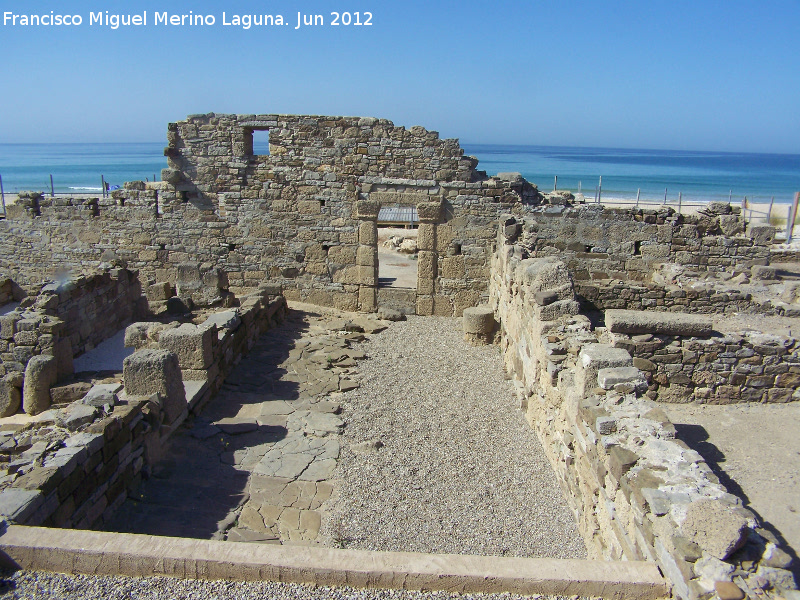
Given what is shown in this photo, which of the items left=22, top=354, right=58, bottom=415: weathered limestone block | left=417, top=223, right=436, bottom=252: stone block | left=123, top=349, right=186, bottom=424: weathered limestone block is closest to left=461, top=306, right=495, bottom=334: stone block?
left=417, top=223, right=436, bottom=252: stone block

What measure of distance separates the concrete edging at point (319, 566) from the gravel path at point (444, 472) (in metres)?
1.15

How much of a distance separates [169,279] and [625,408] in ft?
35.0

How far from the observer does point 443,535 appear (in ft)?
15.8

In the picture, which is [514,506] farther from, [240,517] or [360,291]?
[360,291]

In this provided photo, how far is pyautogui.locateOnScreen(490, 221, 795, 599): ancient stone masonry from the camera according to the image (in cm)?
300

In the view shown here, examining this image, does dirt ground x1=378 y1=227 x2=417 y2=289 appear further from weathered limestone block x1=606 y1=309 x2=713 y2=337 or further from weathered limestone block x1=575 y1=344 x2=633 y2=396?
weathered limestone block x1=575 y1=344 x2=633 y2=396

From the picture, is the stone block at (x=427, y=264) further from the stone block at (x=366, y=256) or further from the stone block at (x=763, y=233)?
the stone block at (x=763, y=233)

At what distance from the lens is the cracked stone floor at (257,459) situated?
495cm

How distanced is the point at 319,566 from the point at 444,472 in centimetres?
252

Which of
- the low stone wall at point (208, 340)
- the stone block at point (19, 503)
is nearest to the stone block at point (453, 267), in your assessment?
the low stone wall at point (208, 340)

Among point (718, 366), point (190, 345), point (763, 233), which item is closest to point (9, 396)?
point (190, 345)

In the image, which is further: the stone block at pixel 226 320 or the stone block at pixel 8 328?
the stone block at pixel 8 328

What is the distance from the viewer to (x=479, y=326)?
33.5 feet

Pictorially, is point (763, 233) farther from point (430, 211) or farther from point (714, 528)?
point (714, 528)
